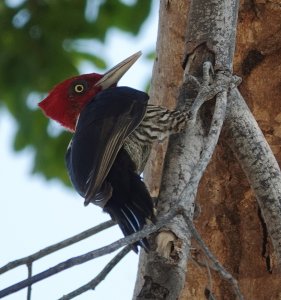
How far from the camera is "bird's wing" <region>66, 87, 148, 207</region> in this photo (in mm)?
3645

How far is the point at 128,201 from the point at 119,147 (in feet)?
0.83

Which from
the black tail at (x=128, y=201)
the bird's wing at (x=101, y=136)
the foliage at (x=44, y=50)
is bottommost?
the black tail at (x=128, y=201)

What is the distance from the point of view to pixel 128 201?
3.75 metres

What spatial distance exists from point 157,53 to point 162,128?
0.66 meters

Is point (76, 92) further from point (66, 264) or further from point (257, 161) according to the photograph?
point (66, 264)

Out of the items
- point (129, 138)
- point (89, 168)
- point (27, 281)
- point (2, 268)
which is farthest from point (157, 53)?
point (27, 281)

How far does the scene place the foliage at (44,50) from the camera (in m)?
5.62

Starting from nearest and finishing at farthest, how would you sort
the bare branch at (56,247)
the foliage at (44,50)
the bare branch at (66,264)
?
the bare branch at (66,264)
the bare branch at (56,247)
the foliage at (44,50)

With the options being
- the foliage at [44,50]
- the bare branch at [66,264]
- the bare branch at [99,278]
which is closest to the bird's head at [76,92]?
the foliage at [44,50]

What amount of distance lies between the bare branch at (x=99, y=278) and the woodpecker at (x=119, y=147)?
0.50 ft

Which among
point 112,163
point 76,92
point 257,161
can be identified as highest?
point 76,92

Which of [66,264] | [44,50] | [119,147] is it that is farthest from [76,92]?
[66,264]

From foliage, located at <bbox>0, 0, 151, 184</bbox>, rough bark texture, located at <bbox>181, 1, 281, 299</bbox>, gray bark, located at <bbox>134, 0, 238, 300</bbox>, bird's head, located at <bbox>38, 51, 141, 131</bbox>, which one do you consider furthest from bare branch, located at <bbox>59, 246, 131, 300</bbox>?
foliage, located at <bbox>0, 0, 151, 184</bbox>

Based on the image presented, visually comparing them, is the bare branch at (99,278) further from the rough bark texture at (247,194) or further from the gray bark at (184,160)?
the rough bark texture at (247,194)
